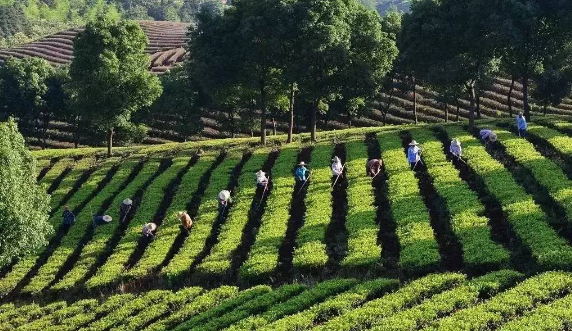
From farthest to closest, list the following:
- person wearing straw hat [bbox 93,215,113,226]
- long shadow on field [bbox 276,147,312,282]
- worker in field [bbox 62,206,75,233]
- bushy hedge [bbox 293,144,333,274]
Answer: worker in field [bbox 62,206,75,233] < person wearing straw hat [bbox 93,215,113,226] < long shadow on field [bbox 276,147,312,282] < bushy hedge [bbox 293,144,333,274]

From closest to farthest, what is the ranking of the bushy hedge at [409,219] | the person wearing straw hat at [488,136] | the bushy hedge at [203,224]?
the bushy hedge at [409,219], the bushy hedge at [203,224], the person wearing straw hat at [488,136]

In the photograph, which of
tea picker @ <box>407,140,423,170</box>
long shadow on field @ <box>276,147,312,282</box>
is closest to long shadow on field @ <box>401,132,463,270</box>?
tea picker @ <box>407,140,423,170</box>

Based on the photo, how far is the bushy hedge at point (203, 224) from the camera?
94.3 ft

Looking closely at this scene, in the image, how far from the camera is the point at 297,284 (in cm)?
2492

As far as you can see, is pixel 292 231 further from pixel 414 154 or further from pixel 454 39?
pixel 454 39

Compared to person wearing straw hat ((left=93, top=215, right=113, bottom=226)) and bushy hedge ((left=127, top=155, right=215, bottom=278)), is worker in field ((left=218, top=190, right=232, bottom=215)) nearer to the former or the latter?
bushy hedge ((left=127, top=155, right=215, bottom=278))

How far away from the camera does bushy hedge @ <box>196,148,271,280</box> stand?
91.7 feet

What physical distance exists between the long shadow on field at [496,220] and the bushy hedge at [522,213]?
27cm

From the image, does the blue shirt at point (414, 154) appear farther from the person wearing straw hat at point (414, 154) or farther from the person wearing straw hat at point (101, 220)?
the person wearing straw hat at point (101, 220)

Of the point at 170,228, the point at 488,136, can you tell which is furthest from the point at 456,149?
the point at 170,228

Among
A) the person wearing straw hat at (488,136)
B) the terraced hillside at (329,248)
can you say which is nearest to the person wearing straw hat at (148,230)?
the terraced hillside at (329,248)

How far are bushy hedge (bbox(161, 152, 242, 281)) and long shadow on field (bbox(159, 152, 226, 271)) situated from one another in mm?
518

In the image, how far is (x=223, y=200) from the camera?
118ft

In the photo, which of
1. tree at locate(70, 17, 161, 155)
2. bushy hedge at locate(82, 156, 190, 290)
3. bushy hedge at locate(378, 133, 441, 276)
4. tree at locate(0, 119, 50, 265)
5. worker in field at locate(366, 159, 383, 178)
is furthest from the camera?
tree at locate(70, 17, 161, 155)
